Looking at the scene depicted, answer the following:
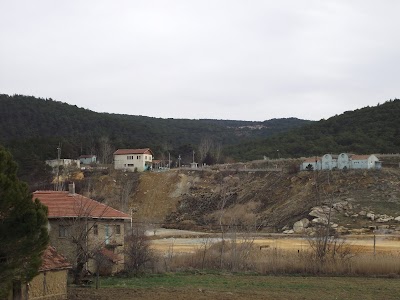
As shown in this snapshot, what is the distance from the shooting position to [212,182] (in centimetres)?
9644

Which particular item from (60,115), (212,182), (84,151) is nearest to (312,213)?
(212,182)

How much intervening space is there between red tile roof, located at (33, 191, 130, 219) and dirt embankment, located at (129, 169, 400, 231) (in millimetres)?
34482

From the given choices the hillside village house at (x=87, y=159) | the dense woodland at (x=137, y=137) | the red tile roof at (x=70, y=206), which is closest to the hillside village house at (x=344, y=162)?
the dense woodland at (x=137, y=137)

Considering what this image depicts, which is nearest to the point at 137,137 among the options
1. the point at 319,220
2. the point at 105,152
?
the point at 105,152

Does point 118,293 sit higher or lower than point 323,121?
lower

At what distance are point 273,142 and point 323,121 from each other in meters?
17.6

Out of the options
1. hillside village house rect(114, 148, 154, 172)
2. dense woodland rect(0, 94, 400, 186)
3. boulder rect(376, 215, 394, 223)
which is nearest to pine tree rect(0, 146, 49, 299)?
boulder rect(376, 215, 394, 223)

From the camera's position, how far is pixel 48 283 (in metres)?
22.3

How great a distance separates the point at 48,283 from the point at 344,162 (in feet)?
238

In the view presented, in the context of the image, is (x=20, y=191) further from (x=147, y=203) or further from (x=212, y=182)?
(x=212, y=182)

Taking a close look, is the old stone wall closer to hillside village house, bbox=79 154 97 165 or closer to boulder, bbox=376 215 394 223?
boulder, bbox=376 215 394 223

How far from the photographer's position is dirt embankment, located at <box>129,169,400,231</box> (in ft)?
236

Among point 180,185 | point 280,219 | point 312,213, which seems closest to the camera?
point 312,213

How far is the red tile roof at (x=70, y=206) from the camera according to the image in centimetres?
3122
